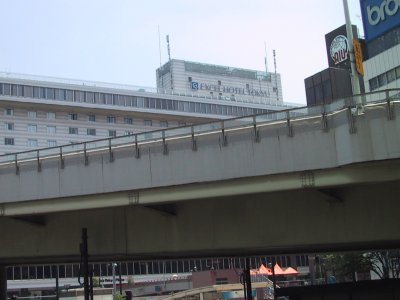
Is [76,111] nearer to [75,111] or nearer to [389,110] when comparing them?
[75,111]

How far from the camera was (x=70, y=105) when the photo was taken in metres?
94.0

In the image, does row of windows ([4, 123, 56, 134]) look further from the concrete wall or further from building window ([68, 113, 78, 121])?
the concrete wall

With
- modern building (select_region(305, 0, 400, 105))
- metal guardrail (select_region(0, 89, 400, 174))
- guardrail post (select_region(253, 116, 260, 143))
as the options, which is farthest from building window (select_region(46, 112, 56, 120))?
guardrail post (select_region(253, 116, 260, 143))

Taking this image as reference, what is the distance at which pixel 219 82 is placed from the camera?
470 feet

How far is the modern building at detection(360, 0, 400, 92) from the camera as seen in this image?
4916 centimetres

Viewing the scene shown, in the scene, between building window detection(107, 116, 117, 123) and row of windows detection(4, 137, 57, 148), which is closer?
row of windows detection(4, 137, 57, 148)

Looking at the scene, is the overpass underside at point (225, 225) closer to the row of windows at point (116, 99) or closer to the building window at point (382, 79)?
the building window at point (382, 79)

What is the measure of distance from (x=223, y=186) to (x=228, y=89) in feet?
417

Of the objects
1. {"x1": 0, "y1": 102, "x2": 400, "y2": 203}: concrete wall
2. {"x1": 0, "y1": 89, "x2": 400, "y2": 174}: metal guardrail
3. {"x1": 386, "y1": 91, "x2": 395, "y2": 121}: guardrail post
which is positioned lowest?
{"x1": 0, "y1": 102, "x2": 400, "y2": 203}: concrete wall

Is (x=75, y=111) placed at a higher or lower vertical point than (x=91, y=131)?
higher

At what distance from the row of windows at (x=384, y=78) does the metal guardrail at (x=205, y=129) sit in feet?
110

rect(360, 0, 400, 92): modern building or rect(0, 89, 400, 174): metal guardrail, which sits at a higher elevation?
rect(360, 0, 400, 92): modern building

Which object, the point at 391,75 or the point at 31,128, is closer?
the point at 391,75

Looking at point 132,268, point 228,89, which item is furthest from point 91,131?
point 228,89
